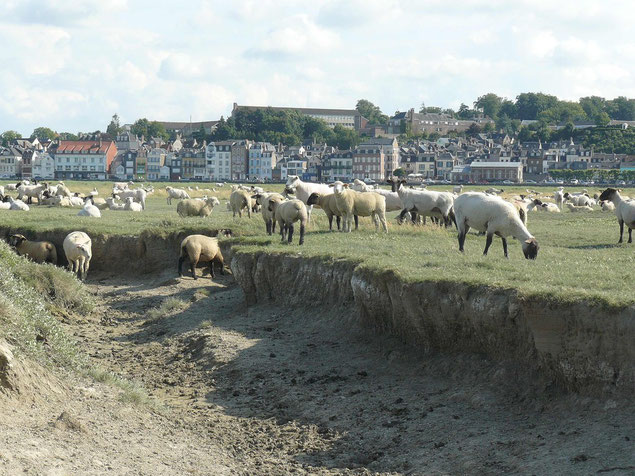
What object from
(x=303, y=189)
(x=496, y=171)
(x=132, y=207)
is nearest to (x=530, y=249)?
(x=303, y=189)

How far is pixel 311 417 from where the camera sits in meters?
15.7

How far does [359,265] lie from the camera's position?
66.5 ft

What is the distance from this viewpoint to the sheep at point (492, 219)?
73.0 ft

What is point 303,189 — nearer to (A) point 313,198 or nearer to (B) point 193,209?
(A) point 313,198

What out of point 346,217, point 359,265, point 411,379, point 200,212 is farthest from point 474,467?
point 200,212

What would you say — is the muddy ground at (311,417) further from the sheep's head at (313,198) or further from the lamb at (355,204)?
the sheep's head at (313,198)

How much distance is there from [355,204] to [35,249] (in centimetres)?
1020

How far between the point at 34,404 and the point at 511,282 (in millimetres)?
7972

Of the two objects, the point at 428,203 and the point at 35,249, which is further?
the point at 428,203

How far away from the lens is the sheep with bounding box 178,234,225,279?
2772cm

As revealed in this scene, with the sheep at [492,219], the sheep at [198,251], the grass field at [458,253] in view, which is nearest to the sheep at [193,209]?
the grass field at [458,253]

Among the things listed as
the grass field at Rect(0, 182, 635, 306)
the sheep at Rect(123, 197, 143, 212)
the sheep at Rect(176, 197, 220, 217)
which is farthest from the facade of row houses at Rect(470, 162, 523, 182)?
the sheep at Rect(176, 197, 220, 217)

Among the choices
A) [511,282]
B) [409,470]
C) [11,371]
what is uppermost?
[511,282]

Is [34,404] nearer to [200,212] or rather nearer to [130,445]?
[130,445]
